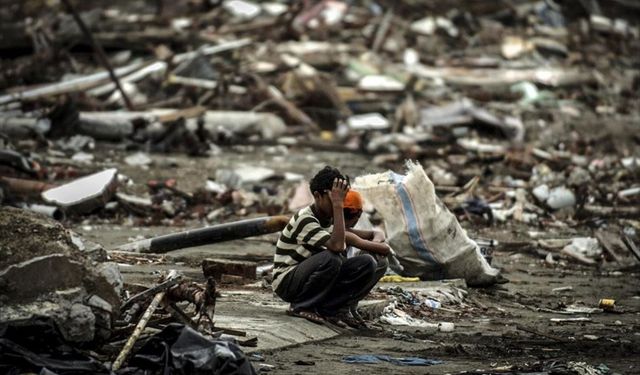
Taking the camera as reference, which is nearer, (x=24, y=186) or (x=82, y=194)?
(x=82, y=194)

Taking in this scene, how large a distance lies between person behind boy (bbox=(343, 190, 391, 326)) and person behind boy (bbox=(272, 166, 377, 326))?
0.05 m

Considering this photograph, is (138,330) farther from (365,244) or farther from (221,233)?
(221,233)

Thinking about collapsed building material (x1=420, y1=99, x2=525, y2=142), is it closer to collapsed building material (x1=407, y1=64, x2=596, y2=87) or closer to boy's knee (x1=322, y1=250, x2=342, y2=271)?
collapsed building material (x1=407, y1=64, x2=596, y2=87)

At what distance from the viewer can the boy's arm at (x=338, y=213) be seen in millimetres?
8023

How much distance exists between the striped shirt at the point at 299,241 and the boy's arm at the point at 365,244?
14 cm

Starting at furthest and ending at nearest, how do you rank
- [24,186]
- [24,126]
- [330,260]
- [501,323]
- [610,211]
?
[24,126] < [610,211] < [24,186] < [501,323] < [330,260]

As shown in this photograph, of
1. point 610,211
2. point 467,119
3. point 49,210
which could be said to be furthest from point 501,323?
point 467,119

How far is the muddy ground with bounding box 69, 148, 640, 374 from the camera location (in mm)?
7398

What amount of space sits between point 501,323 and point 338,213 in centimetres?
188

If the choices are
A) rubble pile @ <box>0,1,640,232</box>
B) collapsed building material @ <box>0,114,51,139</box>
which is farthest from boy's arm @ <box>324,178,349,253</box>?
collapsed building material @ <box>0,114,51,139</box>

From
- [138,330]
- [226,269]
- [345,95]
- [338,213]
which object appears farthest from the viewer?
[345,95]

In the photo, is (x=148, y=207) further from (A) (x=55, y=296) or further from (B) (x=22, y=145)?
(A) (x=55, y=296)

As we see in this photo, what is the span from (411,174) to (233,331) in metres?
2.82

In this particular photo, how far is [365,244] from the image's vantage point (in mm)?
8344
